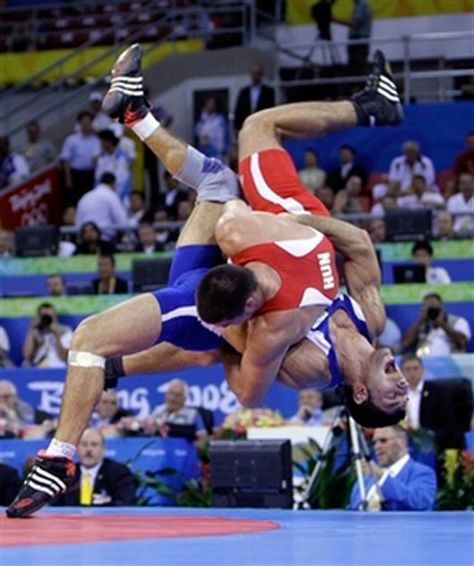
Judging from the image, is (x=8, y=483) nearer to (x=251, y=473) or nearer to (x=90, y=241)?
(x=251, y=473)

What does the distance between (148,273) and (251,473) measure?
12.8 ft

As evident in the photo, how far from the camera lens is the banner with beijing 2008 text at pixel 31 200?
16.4 m

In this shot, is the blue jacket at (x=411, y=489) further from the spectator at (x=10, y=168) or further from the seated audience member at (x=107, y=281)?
the spectator at (x=10, y=168)

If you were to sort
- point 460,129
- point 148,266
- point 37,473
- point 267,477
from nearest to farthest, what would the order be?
point 37,473, point 267,477, point 148,266, point 460,129

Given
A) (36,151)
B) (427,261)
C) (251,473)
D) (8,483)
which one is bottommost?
(8,483)

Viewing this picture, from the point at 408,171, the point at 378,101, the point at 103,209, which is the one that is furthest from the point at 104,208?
the point at 378,101

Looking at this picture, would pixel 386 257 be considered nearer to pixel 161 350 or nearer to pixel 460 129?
pixel 460 129

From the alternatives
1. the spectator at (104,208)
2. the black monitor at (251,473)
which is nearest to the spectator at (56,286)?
the spectator at (104,208)

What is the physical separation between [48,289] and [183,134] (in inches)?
183

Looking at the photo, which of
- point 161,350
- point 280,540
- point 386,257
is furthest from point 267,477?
point 386,257

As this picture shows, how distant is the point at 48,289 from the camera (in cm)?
1300

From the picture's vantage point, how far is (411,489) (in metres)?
8.10

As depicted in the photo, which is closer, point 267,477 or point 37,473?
point 37,473

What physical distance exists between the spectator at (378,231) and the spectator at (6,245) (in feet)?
11.5
